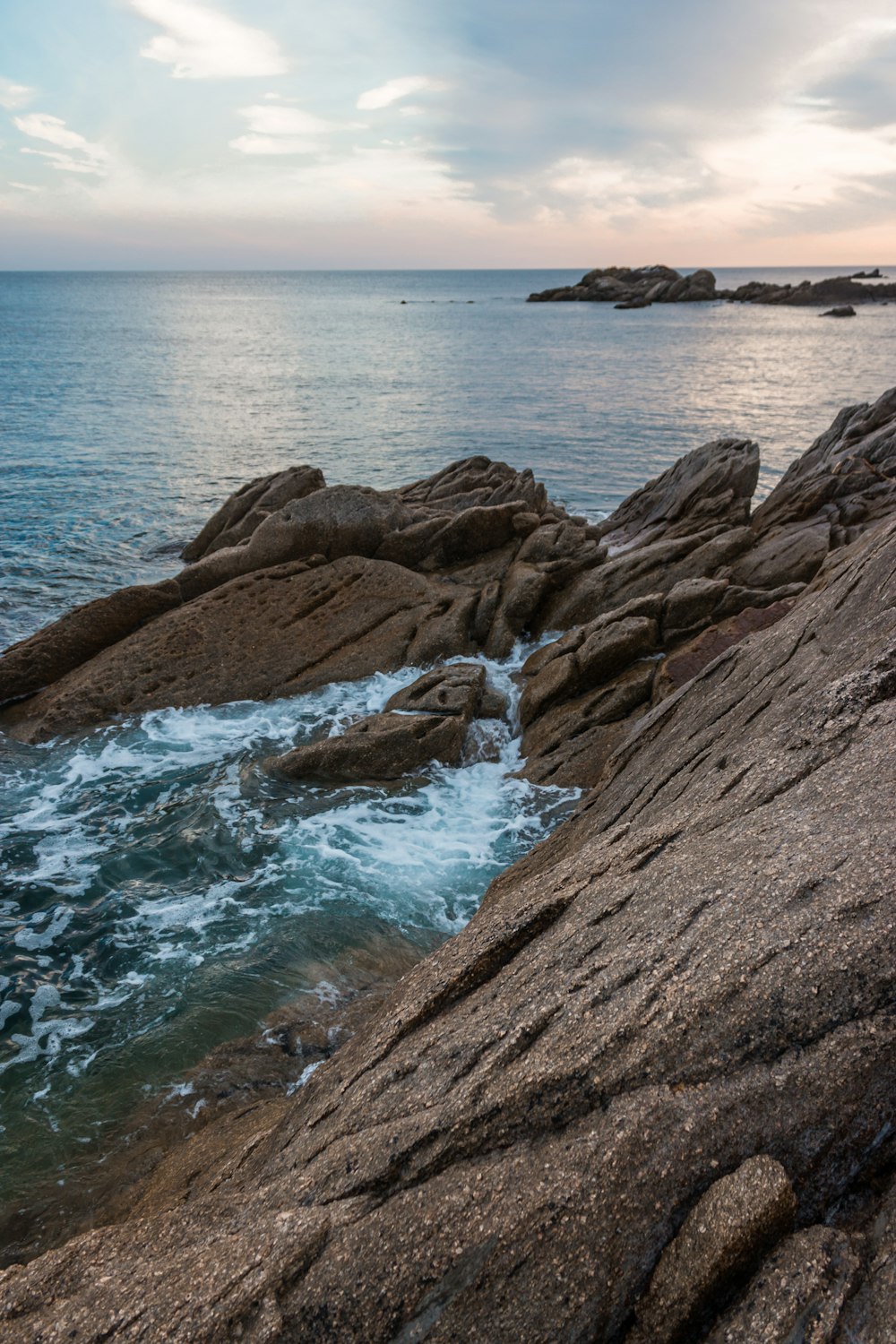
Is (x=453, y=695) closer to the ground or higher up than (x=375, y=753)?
higher up

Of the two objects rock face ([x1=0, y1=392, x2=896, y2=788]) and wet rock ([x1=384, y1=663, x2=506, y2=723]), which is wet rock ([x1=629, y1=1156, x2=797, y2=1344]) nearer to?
rock face ([x1=0, y1=392, x2=896, y2=788])

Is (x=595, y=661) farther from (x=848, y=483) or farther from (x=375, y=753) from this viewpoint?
(x=848, y=483)

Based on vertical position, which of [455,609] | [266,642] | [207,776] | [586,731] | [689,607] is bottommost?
[207,776]

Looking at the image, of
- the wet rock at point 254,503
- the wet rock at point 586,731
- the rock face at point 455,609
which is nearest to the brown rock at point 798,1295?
the wet rock at point 586,731

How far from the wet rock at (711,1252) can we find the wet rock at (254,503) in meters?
24.1

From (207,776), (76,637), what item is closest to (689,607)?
(207,776)

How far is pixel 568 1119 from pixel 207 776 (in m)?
12.7

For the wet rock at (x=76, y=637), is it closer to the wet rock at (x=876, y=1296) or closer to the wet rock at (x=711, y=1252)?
the wet rock at (x=711, y=1252)

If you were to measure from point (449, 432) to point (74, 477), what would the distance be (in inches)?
966

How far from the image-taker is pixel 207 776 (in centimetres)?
1634

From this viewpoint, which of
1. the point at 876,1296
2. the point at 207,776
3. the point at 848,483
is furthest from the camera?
the point at 848,483

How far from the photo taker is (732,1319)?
4.10m

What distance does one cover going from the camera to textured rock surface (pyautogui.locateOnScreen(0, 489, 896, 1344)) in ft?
14.8

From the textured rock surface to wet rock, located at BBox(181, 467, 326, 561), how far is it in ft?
Result: 71.1
